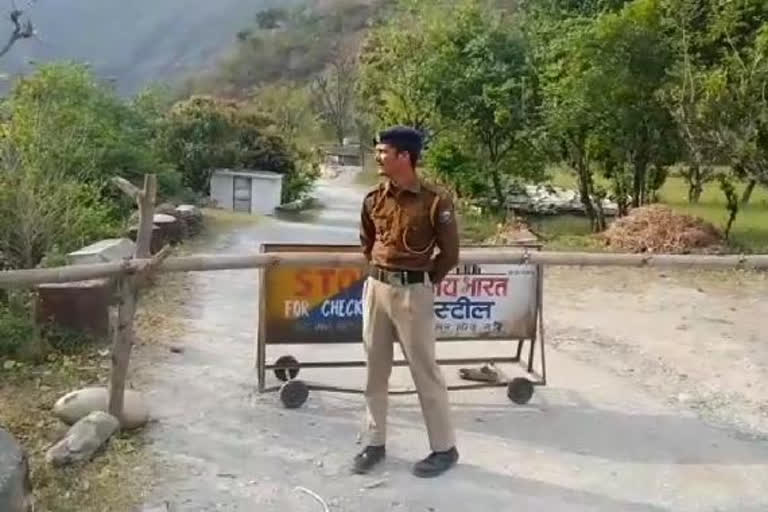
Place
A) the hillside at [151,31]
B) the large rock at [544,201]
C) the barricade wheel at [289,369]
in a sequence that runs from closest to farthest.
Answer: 1. the barricade wheel at [289,369]
2. the large rock at [544,201]
3. the hillside at [151,31]

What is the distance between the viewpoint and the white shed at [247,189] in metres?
22.3

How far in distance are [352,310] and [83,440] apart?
1.83m

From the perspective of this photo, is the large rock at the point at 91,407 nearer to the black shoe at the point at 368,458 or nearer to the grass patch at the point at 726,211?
the black shoe at the point at 368,458

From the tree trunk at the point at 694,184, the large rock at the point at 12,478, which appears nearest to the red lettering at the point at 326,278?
the large rock at the point at 12,478

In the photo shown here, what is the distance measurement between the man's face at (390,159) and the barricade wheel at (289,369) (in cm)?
184

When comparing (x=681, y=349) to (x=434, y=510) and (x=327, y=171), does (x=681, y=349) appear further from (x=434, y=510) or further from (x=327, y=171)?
(x=327, y=171)

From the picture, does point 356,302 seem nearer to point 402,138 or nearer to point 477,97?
point 402,138

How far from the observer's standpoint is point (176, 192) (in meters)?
18.3

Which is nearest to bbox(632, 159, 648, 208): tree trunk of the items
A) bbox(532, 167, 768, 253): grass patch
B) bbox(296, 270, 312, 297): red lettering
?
bbox(532, 167, 768, 253): grass patch

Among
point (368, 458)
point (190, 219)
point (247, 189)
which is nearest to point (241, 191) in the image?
point (247, 189)

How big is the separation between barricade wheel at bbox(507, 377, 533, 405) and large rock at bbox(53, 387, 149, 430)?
220 centimetres

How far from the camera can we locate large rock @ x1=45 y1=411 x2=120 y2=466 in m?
4.95

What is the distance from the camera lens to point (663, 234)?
12367mm

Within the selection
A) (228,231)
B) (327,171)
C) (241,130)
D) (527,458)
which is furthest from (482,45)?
(327,171)
